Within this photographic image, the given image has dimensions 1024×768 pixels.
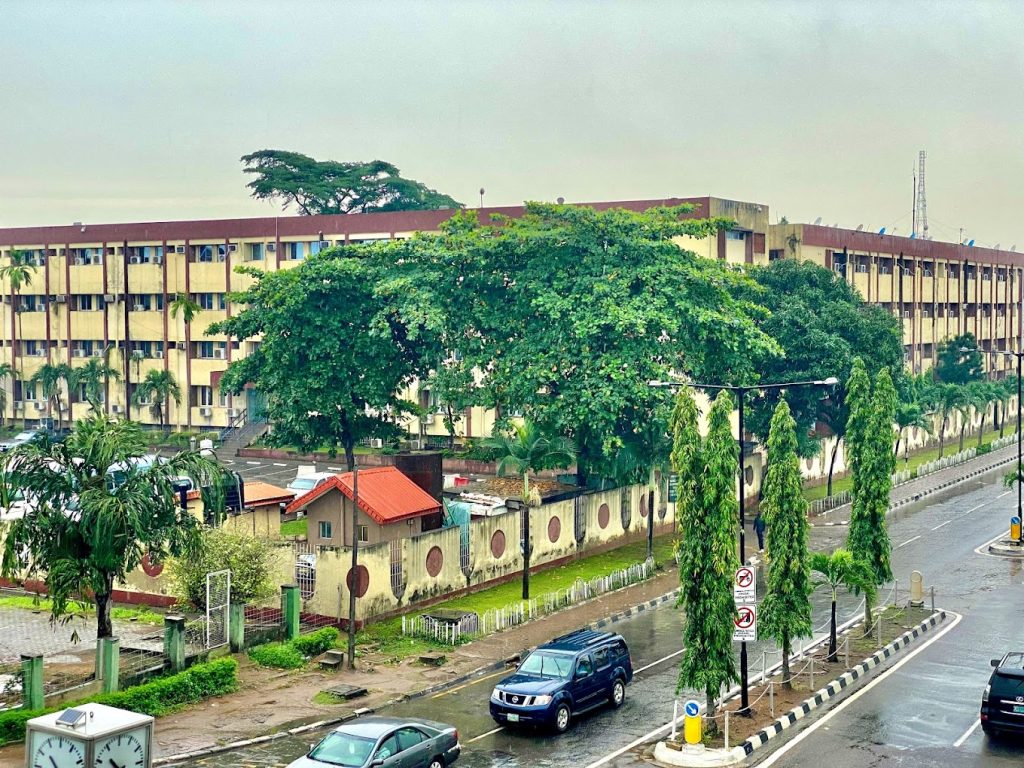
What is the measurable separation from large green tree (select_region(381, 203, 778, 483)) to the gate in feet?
55.2

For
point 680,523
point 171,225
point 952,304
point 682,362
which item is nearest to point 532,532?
point 682,362

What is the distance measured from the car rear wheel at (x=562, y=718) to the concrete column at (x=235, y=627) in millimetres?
10987

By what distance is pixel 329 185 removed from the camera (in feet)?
376

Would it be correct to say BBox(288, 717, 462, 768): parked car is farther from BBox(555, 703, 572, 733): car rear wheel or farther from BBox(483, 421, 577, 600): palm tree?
BBox(483, 421, 577, 600): palm tree

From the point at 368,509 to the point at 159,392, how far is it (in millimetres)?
49057

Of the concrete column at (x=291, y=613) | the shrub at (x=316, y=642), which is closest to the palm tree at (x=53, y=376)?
the concrete column at (x=291, y=613)

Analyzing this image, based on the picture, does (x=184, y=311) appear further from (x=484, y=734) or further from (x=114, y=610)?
(x=484, y=734)

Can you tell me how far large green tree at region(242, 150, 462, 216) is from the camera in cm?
11412

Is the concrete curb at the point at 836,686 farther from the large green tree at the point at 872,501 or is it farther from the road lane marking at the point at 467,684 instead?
the road lane marking at the point at 467,684

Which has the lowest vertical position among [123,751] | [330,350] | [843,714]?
[843,714]

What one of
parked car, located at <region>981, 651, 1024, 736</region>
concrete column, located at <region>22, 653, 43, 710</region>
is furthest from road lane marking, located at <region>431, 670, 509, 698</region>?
parked car, located at <region>981, 651, 1024, 736</region>

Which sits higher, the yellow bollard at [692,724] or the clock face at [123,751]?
the clock face at [123,751]

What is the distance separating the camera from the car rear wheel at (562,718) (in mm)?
28719

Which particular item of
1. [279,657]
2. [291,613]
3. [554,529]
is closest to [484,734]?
[279,657]
